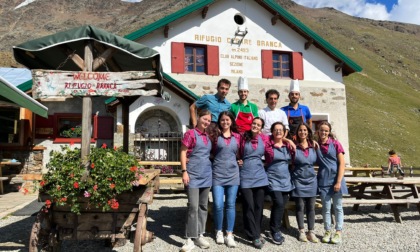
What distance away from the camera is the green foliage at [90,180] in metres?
3.50

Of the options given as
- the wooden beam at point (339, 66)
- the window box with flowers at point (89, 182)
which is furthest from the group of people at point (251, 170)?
the wooden beam at point (339, 66)

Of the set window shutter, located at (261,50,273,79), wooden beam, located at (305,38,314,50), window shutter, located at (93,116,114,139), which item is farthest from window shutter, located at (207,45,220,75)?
window shutter, located at (93,116,114,139)

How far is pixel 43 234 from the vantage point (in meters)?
3.60

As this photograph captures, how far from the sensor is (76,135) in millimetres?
10289

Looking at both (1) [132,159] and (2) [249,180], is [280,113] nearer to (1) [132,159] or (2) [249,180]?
(2) [249,180]

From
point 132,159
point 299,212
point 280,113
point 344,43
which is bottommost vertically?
point 299,212

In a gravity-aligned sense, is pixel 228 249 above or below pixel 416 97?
below

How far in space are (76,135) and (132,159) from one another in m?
7.19

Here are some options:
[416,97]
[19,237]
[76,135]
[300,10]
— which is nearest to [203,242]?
[19,237]

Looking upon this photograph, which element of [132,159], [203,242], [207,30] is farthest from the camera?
[207,30]

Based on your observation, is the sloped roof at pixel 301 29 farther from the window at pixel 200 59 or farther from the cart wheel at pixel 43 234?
the cart wheel at pixel 43 234

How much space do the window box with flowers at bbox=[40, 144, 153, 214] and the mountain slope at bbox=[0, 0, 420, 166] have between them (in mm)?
22508

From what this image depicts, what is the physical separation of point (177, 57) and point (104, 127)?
11.9 feet

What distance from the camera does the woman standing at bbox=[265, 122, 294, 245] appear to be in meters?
4.69
